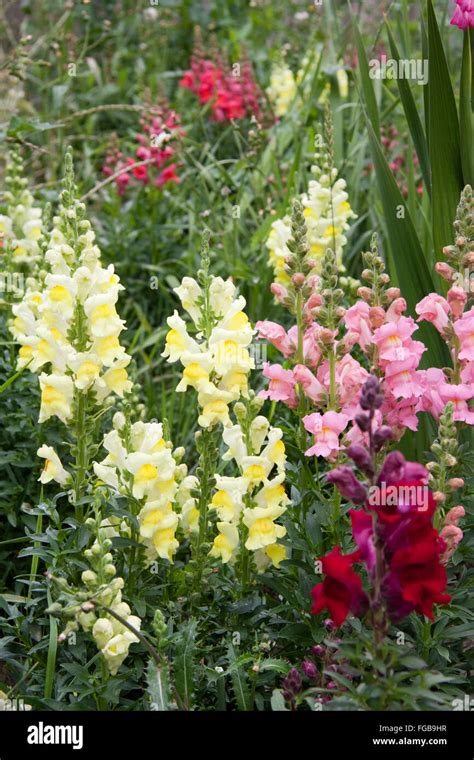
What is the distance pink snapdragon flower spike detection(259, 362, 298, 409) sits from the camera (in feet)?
9.71

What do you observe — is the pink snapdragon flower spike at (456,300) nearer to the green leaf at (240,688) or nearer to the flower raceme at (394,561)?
the flower raceme at (394,561)

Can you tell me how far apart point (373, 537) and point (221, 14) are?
25.8ft

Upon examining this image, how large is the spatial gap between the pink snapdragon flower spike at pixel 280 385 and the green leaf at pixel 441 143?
2.97ft

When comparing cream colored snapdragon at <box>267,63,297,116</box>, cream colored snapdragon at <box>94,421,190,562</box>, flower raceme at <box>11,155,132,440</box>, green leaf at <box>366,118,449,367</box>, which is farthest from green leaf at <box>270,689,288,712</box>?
cream colored snapdragon at <box>267,63,297,116</box>

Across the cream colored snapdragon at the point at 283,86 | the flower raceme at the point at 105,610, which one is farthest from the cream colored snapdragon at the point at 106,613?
the cream colored snapdragon at the point at 283,86

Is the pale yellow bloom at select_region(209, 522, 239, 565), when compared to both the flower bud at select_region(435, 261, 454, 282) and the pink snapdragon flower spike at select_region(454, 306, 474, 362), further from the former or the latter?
the flower bud at select_region(435, 261, 454, 282)

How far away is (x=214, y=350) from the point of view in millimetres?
2893

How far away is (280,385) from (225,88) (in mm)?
3960

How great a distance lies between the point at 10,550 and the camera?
3.67 metres

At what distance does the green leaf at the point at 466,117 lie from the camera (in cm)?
349

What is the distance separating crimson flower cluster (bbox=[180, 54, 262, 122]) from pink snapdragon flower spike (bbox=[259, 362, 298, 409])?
3147 millimetres

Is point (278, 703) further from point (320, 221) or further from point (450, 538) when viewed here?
point (320, 221)
